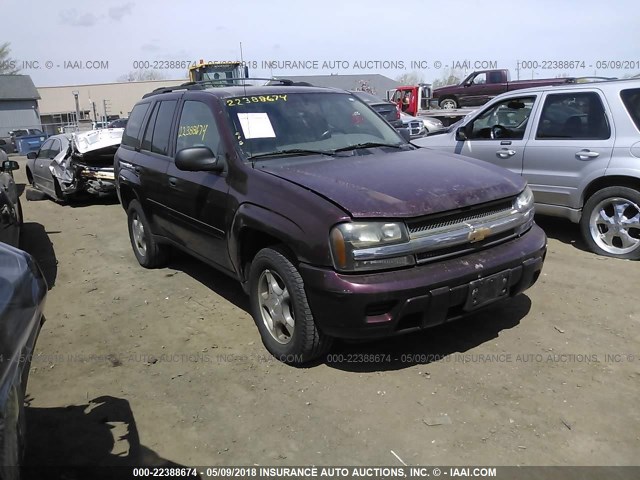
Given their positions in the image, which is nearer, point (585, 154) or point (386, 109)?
point (585, 154)

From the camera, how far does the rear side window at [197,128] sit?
4270mm

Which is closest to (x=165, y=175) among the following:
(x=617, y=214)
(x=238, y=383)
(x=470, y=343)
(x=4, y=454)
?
(x=238, y=383)

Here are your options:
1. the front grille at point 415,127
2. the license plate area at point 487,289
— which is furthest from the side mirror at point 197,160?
the front grille at point 415,127

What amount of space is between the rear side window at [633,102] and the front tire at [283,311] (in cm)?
426

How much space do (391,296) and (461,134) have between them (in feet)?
15.0

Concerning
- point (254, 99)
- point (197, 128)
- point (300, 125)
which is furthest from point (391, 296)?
point (197, 128)

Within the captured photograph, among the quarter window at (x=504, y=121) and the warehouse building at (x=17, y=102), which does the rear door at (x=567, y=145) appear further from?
the warehouse building at (x=17, y=102)

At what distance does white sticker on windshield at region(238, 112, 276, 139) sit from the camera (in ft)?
13.5

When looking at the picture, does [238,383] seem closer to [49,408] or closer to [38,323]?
[49,408]

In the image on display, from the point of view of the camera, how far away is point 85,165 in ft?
35.0

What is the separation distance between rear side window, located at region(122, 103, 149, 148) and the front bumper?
3.41 meters

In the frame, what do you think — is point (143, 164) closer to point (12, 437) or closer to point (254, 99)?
point (254, 99)

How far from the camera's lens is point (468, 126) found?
713 cm

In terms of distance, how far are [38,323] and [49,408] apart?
1.31 meters
